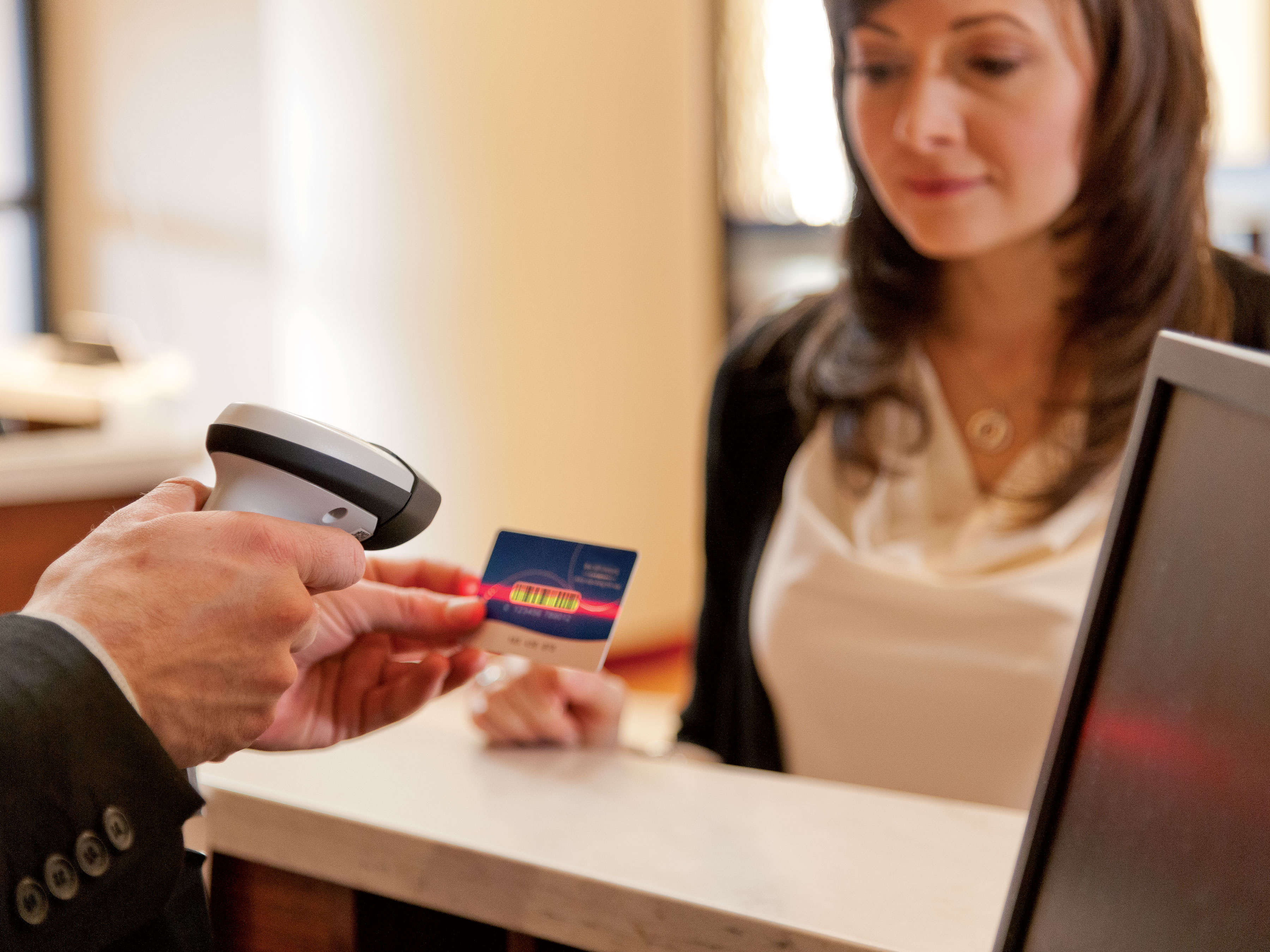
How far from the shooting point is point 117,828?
19.4 inches

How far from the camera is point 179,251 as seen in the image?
349 centimetres

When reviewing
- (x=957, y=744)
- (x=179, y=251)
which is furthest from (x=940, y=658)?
(x=179, y=251)

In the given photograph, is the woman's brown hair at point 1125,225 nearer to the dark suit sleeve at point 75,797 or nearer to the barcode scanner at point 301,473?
the barcode scanner at point 301,473

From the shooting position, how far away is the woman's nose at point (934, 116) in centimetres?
113

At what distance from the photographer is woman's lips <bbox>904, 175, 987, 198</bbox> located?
115 centimetres

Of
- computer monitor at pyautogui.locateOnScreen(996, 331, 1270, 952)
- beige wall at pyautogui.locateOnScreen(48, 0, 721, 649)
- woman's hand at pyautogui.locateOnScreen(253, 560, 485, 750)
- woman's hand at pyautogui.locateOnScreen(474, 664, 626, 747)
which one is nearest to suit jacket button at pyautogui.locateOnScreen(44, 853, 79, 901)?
woman's hand at pyautogui.locateOnScreen(253, 560, 485, 750)

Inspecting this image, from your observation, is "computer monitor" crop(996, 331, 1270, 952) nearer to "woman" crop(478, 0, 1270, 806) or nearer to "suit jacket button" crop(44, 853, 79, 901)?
"suit jacket button" crop(44, 853, 79, 901)

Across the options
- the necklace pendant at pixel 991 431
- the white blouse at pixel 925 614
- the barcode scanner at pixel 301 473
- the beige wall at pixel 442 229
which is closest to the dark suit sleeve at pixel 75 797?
the barcode scanner at pixel 301 473

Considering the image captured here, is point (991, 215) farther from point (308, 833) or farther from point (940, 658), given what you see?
point (308, 833)

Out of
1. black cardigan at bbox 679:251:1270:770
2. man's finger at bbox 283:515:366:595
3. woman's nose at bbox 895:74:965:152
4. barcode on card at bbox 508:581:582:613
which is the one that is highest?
woman's nose at bbox 895:74:965:152

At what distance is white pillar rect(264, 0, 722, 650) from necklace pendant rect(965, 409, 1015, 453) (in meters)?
2.69

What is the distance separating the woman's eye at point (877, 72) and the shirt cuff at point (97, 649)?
0.93 metres

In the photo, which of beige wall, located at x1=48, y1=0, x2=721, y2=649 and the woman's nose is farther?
beige wall, located at x1=48, y1=0, x2=721, y2=649

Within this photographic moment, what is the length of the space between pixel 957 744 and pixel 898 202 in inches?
21.2
